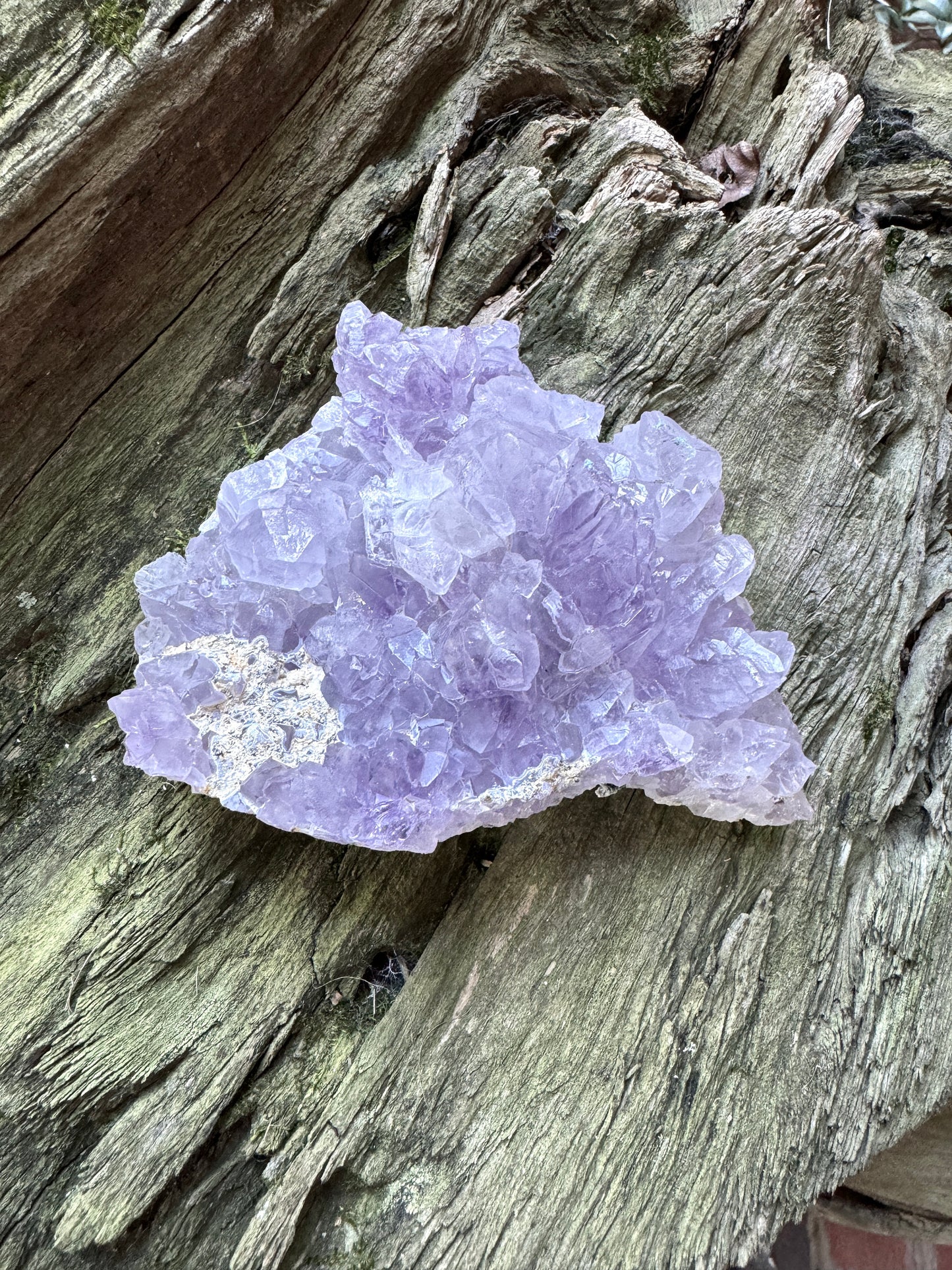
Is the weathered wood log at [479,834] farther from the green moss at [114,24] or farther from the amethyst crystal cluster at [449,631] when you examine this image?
the amethyst crystal cluster at [449,631]

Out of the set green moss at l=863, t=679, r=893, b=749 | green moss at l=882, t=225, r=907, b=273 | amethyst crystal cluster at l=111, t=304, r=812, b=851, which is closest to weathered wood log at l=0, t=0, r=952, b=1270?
green moss at l=863, t=679, r=893, b=749

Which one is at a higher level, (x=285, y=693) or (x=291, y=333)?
(x=291, y=333)

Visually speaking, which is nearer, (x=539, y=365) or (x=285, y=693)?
(x=285, y=693)

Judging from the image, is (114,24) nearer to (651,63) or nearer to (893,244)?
(651,63)

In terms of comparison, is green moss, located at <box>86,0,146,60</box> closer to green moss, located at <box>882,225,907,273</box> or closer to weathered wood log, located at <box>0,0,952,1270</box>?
weathered wood log, located at <box>0,0,952,1270</box>

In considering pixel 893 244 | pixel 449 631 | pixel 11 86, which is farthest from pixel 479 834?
pixel 893 244

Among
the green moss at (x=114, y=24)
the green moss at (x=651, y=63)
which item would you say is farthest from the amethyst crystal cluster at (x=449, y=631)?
the green moss at (x=651, y=63)

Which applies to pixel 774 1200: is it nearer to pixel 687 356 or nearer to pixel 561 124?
pixel 687 356

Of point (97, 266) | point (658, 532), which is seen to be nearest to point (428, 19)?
point (97, 266)
